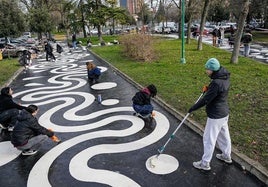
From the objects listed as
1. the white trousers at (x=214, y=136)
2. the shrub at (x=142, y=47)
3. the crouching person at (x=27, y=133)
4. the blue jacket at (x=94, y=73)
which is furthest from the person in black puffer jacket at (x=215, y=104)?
the shrub at (x=142, y=47)

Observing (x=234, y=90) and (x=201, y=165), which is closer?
(x=201, y=165)

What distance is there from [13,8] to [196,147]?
24.5 metres

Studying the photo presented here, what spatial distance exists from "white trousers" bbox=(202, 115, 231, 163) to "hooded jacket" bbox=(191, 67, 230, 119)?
0.12 m

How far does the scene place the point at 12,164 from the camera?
582 centimetres

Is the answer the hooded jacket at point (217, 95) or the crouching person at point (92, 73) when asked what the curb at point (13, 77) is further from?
the hooded jacket at point (217, 95)

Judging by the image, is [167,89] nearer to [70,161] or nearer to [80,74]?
[70,161]

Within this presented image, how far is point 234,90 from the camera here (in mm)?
9633

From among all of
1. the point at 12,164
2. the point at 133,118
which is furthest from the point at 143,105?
the point at 12,164

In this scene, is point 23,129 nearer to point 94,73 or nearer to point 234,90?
point 234,90

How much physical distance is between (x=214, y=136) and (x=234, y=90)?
5.21 meters

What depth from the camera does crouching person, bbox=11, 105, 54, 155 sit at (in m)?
5.94

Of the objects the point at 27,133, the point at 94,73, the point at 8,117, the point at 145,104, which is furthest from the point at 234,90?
the point at 8,117

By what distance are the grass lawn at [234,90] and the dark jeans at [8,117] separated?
467 centimetres

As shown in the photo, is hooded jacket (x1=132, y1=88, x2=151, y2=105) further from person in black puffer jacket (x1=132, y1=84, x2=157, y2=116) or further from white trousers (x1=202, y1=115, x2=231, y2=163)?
white trousers (x1=202, y1=115, x2=231, y2=163)
